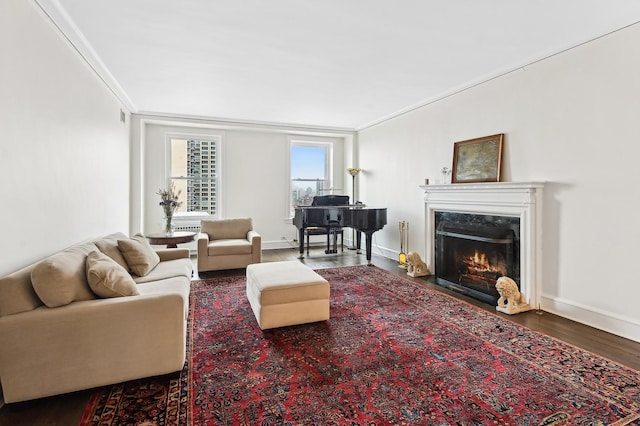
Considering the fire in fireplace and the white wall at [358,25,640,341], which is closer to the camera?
the white wall at [358,25,640,341]

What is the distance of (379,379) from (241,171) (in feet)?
17.5

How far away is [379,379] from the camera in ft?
6.75

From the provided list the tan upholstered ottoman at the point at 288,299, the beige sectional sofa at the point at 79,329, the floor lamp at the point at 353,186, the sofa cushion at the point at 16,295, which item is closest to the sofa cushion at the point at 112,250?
the beige sectional sofa at the point at 79,329

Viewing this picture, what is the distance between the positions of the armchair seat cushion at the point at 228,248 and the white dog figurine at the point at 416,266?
96.2 inches

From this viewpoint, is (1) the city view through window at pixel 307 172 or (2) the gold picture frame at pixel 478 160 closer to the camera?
(2) the gold picture frame at pixel 478 160

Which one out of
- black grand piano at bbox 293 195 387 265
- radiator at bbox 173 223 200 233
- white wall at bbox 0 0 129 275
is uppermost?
white wall at bbox 0 0 129 275

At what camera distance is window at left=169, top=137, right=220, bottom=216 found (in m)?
6.25

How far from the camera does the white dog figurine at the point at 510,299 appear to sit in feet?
10.5

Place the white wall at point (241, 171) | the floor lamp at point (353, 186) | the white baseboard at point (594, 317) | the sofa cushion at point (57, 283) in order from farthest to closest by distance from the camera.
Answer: the floor lamp at point (353, 186)
the white wall at point (241, 171)
the white baseboard at point (594, 317)
the sofa cushion at point (57, 283)

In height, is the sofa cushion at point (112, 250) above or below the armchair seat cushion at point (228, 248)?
above

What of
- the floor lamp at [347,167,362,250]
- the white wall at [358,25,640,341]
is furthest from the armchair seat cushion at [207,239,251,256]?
the white wall at [358,25,640,341]

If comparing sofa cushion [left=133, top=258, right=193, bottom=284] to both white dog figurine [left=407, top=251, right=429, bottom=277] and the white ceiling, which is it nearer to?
the white ceiling

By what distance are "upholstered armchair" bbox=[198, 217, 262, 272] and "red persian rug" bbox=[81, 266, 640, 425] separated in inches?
66.0

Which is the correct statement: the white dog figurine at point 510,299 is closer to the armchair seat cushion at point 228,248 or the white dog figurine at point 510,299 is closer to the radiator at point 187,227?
the armchair seat cushion at point 228,248
